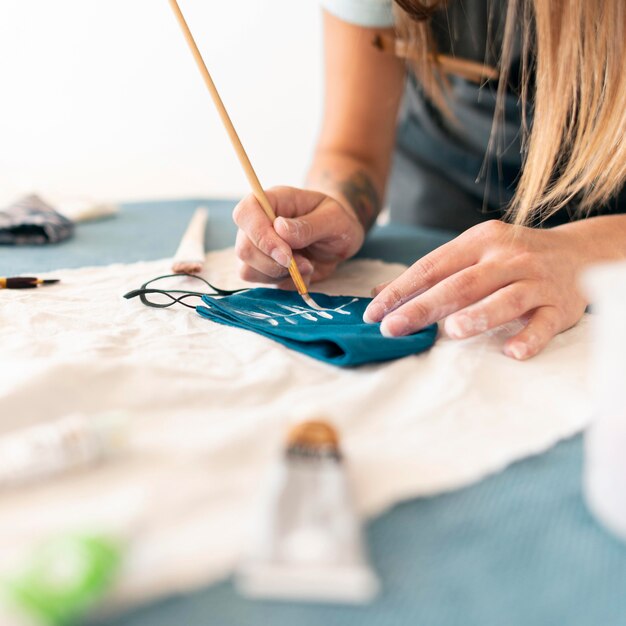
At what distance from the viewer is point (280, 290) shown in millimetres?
731

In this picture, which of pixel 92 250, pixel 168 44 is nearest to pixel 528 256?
pixel 92 250

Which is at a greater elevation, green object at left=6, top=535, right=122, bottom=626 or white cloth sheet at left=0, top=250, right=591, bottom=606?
green object at left=6, top=535, right=122, bottom=626

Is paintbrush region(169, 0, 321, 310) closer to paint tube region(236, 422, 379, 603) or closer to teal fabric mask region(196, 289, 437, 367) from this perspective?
teal fabric mask region(196, 289, 437, 367)

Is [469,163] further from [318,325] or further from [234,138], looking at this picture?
[318,325]

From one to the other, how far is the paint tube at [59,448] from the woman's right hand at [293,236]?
0.34m

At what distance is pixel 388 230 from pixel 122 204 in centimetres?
61

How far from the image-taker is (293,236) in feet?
2.38

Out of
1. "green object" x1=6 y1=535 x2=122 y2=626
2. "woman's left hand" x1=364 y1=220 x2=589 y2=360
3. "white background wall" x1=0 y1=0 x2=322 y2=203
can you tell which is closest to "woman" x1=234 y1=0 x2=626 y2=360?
"woman's left hand" x1=364 y1=220 x2=589 y2=360

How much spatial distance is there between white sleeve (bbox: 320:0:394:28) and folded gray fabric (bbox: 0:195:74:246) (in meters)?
0.54

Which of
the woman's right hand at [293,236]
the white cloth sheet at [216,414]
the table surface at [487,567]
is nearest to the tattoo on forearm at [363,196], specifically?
the woman's right hand at [293,236]

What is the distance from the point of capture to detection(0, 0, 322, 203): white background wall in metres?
1.97

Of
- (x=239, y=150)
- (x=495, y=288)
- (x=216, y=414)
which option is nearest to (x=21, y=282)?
(x=239, y=150)

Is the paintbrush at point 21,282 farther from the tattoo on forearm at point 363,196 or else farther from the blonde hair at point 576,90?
the blonde hair at point 576,90

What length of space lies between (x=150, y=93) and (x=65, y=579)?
200 centimetres
